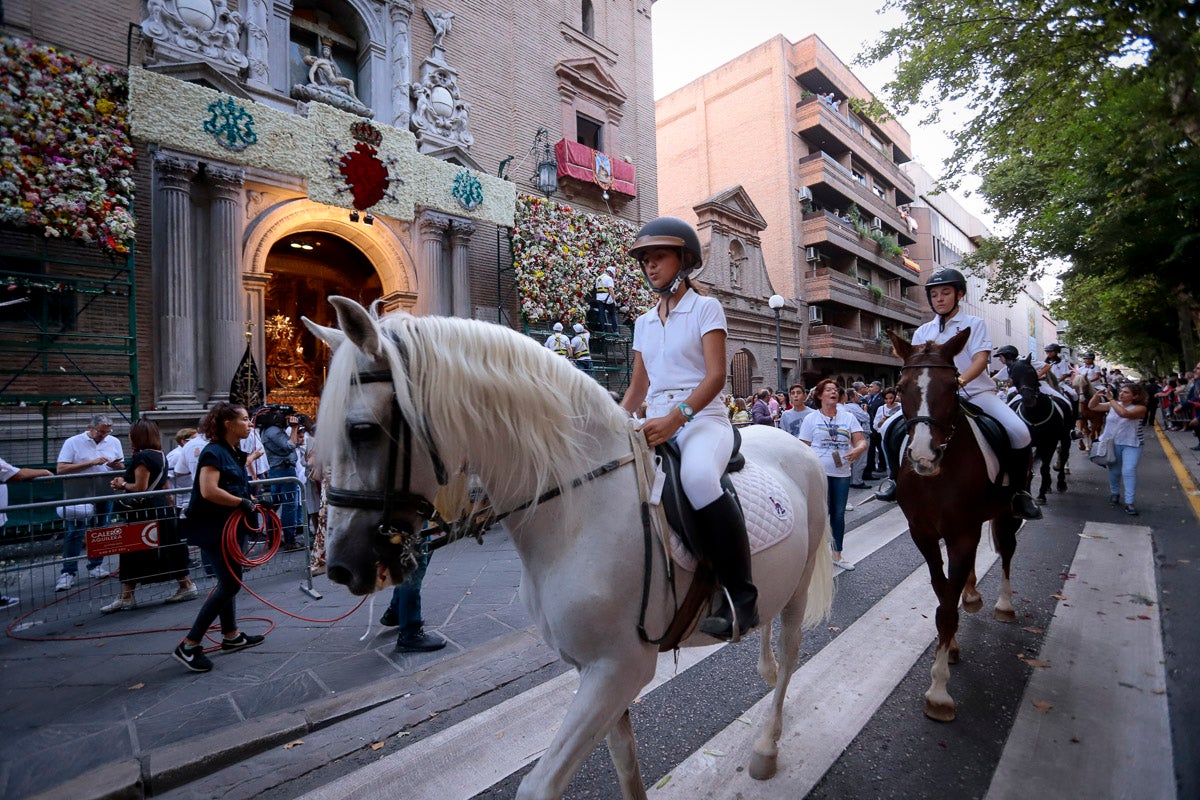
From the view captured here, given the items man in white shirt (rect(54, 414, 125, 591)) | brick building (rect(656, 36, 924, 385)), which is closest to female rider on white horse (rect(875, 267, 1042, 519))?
man in white shirt (rect(54, 414, 125, 591))

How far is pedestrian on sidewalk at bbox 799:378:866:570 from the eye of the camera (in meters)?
6.31

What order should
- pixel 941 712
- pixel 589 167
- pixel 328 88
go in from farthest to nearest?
pixel 589 167 → pixel 328 88 → pixel 941 712

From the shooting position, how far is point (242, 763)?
3.01 m

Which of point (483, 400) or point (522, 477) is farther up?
point (483, 400)

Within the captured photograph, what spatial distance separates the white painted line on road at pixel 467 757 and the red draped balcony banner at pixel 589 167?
15114mm

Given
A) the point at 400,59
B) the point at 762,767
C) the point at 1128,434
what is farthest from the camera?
the point at 400,59

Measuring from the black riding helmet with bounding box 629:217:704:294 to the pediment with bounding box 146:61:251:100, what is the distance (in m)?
10.5

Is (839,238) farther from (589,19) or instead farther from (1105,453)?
(1105,453)

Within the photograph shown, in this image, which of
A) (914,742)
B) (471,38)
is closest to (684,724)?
(914,742)

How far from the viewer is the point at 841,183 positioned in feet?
96.0

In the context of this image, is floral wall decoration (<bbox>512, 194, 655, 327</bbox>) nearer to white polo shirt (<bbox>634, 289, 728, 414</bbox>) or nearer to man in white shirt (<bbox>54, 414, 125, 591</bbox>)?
man in white shirt (<bbox>54, 414, 125, 591</bbox>)

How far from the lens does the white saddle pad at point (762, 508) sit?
2.37 m

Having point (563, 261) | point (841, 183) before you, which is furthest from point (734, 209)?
point (563, 261)

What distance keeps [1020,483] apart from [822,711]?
2.43m
